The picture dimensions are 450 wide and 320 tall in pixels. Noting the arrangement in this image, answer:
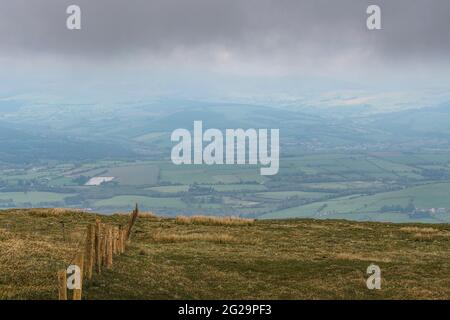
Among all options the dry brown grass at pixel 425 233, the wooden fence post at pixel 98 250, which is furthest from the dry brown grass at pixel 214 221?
the wooden fence post at pixel 98 250

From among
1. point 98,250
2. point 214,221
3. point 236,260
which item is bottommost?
point 214,221

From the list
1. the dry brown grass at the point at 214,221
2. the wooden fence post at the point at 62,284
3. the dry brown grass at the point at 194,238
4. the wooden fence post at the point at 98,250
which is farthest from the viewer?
the dry brown grass at the point at 214,221

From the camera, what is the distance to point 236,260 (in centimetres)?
3512

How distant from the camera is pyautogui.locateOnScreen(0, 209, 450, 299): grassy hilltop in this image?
25859 mm

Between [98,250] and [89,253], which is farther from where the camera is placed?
[98,250]

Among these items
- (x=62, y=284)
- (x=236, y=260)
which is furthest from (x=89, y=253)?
(x=236, y=260)

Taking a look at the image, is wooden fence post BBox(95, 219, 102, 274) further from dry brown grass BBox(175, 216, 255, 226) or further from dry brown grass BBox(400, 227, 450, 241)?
dry brown grass BBox(400, 227, 450, 241)

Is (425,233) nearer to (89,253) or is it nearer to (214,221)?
(214,221)

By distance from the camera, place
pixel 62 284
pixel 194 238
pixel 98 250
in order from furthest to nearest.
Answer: pixel 194 238, pixel 98 250, pixel 62 284

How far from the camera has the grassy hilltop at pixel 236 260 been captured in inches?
1018

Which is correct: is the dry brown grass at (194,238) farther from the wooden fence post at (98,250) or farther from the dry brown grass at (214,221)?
the wooden fence post at (98,250)

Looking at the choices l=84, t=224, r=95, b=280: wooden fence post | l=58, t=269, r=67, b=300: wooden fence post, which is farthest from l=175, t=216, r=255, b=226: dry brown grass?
l=58, t=269, r=67, b=300: wooden fence post

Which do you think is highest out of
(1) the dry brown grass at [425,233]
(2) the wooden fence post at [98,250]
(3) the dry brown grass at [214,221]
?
(2) the wooden fence post at [98,250]
